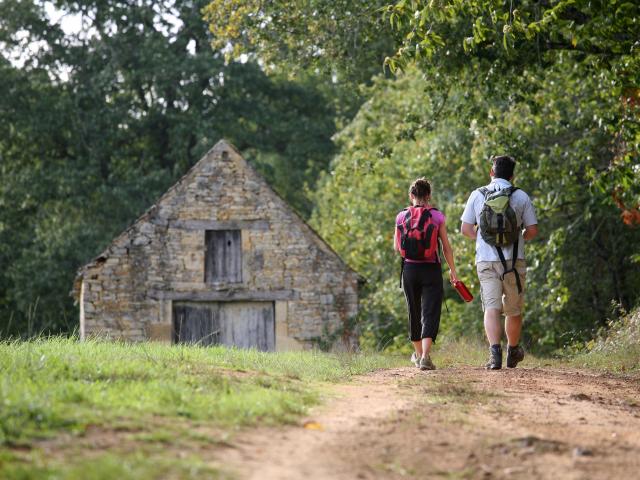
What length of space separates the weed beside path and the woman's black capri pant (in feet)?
3.62

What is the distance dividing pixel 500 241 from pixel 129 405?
179 inches

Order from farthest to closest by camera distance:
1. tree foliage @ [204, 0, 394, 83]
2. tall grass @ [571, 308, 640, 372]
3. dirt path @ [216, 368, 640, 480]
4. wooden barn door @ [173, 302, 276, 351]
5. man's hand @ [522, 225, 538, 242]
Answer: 1. wooden barn door @ [173, 302, 276, 351]
2. tree foliage @ [204, 0, 394, 83]
3. tall grass @ [571, 308, 640, 372]
4. man's hand @ [522, 225, 538, 242]
5. dirt path @ [216, 368, 640, 480]

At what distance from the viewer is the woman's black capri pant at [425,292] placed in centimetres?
970

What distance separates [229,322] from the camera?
813 inches

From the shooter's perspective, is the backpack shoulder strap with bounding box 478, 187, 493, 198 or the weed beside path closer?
the weed beside path

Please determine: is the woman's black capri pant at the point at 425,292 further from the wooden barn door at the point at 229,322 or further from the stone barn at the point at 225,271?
the wooden barn door at the point at 229,322

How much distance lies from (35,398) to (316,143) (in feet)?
97.7

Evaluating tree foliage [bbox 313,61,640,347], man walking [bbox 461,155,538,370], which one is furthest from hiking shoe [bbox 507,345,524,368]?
tree foliage [bbox 313,61,640,347]

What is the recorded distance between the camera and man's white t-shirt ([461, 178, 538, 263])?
9633 mm

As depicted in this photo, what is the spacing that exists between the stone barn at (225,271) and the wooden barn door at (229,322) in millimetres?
19

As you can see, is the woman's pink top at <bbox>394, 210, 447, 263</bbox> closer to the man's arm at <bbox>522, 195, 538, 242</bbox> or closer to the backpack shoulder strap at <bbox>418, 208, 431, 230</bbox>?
the backpack shoulder strap at <bbox>418, 208, 431, 230</bbox>

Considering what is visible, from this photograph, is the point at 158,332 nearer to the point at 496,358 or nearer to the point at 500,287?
the point at 496,358

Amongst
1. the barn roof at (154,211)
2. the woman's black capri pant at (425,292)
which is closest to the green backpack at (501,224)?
the woman's black capri pant at (425,292)

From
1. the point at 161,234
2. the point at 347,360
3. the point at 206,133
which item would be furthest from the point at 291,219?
the point at 206,133
